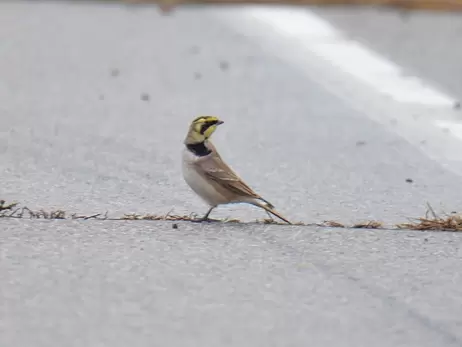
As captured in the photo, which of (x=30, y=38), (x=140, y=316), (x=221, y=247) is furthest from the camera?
(x=30, y=38)

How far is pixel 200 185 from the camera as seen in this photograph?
682 centimetres

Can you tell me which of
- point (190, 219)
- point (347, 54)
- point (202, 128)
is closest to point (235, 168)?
point (202, 128)

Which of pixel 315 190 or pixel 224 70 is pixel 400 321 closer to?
pixel 315 190

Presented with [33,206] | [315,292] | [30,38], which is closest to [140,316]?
[315,292]

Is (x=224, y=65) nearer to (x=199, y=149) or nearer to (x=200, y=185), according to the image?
(x=199, y=149)

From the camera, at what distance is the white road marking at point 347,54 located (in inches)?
433

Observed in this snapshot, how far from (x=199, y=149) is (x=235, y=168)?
136 cm

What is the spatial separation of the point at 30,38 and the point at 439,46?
4.00 metres

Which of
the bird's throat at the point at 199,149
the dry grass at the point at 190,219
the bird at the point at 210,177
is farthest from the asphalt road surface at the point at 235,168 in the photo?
the bird's throat at the point at 199,149

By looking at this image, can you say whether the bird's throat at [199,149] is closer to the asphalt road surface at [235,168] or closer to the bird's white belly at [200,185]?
the bird's white belly at [200,185]

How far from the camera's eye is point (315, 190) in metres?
7.73

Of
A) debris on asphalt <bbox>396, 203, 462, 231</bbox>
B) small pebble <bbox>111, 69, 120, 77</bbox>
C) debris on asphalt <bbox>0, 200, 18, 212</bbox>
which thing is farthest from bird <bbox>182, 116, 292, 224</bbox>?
small pebble <bbox>111, 69, 120, 77</bbox>

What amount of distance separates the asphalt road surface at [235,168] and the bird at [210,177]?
226mm

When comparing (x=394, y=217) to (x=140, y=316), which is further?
(x=394, y=217)
